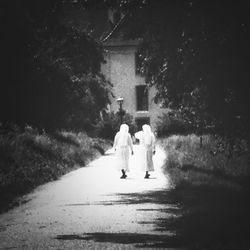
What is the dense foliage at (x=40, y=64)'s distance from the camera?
562 inches

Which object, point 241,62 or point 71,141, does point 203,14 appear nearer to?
point 241,62

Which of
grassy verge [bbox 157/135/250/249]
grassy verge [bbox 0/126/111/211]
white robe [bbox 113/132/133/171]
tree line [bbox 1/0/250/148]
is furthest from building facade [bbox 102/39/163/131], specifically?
tree line [bbox 1/0/250/148]

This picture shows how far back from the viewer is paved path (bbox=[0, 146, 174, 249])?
7.90m

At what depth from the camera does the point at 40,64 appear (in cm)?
1970

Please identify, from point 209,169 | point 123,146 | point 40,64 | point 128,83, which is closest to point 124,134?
point 123,146

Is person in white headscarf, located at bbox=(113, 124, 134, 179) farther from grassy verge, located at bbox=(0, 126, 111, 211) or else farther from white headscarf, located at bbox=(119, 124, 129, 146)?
grassy verge, located at bbox=(0, 126, 111, 211)

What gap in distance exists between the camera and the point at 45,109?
22.3 m

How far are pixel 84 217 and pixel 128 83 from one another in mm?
59793

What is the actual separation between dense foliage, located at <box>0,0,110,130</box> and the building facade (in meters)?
42.2

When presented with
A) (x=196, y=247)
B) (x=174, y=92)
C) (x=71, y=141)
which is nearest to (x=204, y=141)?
(x=71, y=141)

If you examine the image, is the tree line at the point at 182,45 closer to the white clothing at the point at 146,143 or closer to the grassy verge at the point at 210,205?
the grassy verge at the point at 210,205

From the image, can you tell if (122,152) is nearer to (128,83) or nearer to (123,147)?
(123,147)

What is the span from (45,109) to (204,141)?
8586mm

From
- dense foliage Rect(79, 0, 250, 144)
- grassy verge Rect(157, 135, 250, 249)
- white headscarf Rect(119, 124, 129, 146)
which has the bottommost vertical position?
grassy verge Rect(157, 135, 250, 249)
